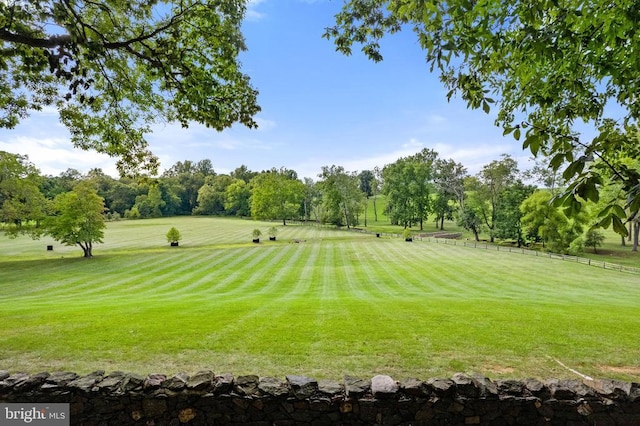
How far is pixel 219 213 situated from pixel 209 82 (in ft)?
315

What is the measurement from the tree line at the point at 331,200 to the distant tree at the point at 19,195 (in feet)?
0.24

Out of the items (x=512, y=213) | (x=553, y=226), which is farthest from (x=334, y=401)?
(x=512, y=213)

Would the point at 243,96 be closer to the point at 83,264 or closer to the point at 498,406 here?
the point at 498,406

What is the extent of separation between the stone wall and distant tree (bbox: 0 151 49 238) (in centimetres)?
3354

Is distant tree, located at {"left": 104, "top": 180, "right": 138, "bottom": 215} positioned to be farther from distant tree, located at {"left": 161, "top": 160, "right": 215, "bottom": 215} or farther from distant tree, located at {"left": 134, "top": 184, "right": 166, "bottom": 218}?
distant tree, located at {"left": 161, "top": 160, "right": 215, "bottom": 215}

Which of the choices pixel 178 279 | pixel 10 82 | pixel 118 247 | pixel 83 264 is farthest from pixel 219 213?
pixel 10 82

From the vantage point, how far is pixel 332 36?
6.58 meters

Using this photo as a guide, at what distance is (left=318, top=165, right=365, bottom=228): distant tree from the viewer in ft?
226

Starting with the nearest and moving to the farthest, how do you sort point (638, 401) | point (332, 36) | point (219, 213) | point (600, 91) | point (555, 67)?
point (638, 401) < point (555, 67) < point (332, 36) < point (600, 91) < point (219, 213)

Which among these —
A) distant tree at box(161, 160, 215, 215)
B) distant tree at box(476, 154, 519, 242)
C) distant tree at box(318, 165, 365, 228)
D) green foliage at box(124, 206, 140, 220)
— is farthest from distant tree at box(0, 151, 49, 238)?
distant tree at box(161, 160, 215, 215)

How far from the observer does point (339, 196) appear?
2721 inches

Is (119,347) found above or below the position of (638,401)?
below

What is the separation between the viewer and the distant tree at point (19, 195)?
28.4 m

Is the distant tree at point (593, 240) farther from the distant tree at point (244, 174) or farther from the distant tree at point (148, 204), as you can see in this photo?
the distant tree at point (244, 174)
